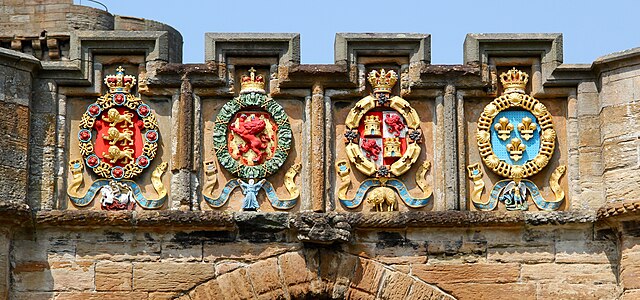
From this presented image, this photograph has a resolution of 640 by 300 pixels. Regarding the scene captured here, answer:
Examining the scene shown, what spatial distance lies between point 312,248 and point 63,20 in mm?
5636

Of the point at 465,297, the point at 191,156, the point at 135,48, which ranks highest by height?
the point at 135,48

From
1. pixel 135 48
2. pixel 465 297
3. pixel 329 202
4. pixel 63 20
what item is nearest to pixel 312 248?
pixel 329 202

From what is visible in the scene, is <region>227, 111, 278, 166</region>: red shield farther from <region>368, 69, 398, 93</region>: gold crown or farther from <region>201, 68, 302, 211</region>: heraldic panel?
<region>368, 69, 398, 93</region>: gold crown

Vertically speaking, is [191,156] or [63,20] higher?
[63,20]

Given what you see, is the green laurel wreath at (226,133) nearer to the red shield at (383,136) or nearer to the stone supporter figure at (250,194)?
the stone supporter figure at (250,194)

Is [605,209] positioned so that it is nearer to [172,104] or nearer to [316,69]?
[316,69]

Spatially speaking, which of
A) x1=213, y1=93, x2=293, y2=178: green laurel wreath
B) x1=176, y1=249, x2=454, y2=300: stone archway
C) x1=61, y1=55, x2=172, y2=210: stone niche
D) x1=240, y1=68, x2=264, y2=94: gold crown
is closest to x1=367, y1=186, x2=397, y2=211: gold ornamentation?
x1=176, y1=249, x2=454, y2=300: stone archway

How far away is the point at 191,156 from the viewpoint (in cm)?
1589

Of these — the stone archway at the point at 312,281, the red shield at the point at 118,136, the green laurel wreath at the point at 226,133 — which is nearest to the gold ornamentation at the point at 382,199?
the stone archway at the point at 312,281

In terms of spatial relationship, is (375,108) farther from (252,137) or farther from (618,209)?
(618,209)

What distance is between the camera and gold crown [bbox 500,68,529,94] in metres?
16.1

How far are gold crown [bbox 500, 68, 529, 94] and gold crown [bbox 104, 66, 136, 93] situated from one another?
10.9ft

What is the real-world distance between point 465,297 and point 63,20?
662 centimetres

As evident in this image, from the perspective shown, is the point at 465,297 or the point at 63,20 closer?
the point at 465,297
